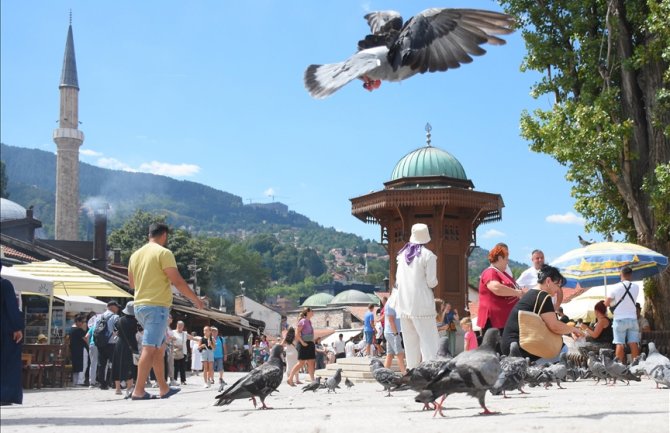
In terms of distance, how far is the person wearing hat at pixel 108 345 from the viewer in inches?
533

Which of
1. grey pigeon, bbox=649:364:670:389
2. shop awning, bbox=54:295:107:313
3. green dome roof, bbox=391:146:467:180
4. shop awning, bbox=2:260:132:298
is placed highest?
green dome roof, bbox=391:146:467:180

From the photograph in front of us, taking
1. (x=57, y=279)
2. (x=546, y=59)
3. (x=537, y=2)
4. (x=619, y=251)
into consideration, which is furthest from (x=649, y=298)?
(x=57, y=279)

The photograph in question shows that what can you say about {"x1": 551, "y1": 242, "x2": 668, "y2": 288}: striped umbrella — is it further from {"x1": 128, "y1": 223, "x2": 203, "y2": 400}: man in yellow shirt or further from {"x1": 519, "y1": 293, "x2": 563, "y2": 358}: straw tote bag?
{"x1": 128, "y1": 223, "x2": 203, "y2": 400}: man in yellow shirt

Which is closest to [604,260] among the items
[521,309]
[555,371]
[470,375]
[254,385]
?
[555,371]

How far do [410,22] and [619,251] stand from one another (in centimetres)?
881

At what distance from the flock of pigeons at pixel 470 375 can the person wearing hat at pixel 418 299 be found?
0.42m

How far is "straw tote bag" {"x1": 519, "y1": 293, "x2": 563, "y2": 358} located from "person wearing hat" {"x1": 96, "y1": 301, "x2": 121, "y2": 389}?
792 centimetres

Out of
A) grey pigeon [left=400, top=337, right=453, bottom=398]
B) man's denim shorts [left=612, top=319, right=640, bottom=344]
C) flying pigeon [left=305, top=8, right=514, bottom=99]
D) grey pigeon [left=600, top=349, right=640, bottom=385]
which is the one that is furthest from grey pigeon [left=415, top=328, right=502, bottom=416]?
man's denim shorts [left=612, top=319, right=640, bottom=344]

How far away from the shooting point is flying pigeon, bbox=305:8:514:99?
5336 mm

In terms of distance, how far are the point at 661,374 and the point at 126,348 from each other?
6.78 m

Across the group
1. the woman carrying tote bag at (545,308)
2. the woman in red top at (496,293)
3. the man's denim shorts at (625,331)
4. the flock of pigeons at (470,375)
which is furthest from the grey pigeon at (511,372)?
the man's denim shorts at (625,331)

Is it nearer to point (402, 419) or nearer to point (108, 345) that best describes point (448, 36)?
point (402, 419)

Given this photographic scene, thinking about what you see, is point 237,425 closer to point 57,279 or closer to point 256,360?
point 57,279

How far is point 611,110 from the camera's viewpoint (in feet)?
51.5
